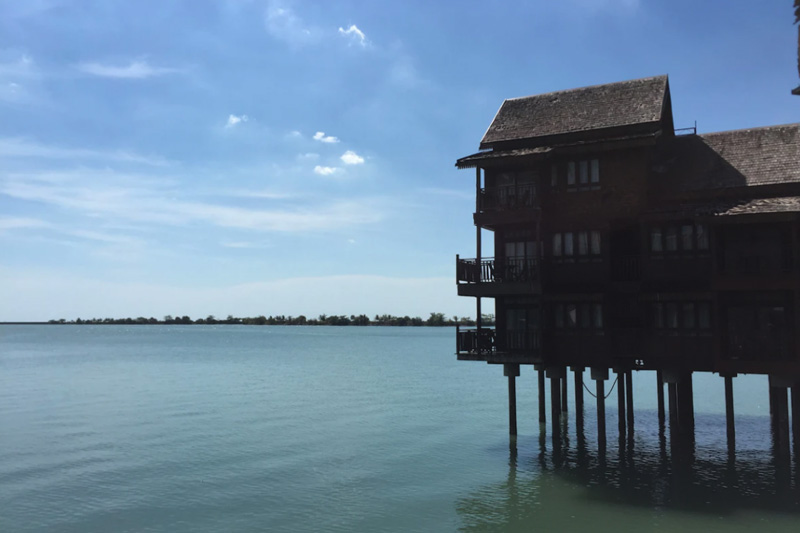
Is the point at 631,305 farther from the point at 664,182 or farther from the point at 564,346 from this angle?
the point at 664,182

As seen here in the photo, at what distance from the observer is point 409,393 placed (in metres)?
58.8

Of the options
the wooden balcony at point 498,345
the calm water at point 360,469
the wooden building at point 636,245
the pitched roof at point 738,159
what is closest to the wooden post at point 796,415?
the wooden building at point 636,245

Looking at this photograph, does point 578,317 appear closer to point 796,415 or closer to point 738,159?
point 796,415

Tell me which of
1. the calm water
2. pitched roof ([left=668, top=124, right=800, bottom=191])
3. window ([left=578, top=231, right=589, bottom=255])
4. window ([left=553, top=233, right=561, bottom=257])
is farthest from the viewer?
window ([left=553, top=233, right=561, bottom=257])

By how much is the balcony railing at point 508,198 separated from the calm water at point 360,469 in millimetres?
11890

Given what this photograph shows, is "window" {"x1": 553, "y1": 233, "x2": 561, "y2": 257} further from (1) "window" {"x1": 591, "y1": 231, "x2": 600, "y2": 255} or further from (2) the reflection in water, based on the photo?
(2) the reflection in water

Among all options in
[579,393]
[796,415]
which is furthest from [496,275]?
[796,415]

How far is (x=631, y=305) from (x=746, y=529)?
10235 millimetres

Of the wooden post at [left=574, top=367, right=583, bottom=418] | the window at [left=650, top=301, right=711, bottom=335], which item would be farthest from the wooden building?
the wooden post at [left=574, top=367, right=583, bottom=418]

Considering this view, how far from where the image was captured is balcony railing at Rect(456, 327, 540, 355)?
29.6 metres

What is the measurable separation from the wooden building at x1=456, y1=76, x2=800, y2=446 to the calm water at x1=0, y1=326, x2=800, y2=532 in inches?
191

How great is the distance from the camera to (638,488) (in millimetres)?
25547

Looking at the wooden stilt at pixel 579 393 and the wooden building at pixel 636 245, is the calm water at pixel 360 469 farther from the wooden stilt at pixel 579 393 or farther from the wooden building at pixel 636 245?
the wooden building at pixel 636 245

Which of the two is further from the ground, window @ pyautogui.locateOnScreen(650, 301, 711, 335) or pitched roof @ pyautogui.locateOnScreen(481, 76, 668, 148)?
pitched roof @ pyautogui.locateOnScreen(481, 76, 668, 148)
